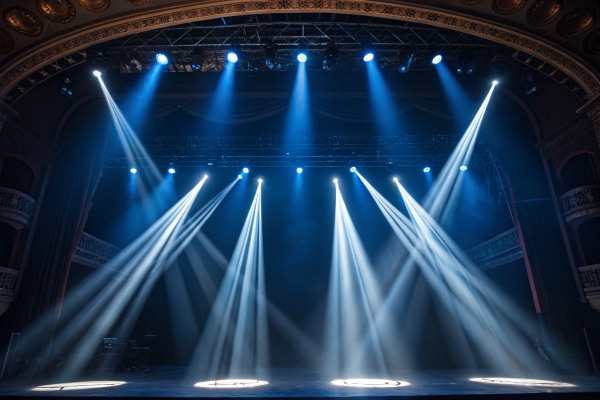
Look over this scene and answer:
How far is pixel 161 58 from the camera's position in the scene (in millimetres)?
6754

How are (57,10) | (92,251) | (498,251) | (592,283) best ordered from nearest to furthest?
(57,10)
(592,283)
(92,251)
(498,251)

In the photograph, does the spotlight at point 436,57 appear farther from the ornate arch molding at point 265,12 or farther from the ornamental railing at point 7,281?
the ornamental railing at point 7,281

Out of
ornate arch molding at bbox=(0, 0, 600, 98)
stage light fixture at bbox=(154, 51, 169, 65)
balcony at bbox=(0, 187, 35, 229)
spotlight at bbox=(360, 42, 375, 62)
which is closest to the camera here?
ornate arch molding at bbox=(0, 0, 600, 98)

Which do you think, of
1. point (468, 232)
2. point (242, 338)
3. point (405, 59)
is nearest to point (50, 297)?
point (242, 338)

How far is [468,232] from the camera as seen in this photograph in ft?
41.0

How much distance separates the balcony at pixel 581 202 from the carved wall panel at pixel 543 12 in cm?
362

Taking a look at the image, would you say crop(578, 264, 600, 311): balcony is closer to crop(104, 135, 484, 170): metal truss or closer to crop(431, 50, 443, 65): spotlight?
crop(104, 135, 484, 170): metal truss

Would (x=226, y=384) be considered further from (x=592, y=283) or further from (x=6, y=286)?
(x=592, y=283)

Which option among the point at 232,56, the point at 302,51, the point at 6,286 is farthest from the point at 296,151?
the point at 6,286

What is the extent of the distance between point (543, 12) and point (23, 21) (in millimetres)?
8762

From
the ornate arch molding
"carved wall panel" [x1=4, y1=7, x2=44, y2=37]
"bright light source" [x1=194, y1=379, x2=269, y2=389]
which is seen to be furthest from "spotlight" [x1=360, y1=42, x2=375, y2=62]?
"bright light source" [x1=194, y1=379, x2=269, y2=389]

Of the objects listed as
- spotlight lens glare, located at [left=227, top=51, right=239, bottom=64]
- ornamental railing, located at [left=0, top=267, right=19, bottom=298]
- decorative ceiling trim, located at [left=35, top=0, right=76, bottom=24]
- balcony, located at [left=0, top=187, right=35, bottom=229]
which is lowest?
ornamental railing, located at [left=0, top=267, right=19, bottom=298]

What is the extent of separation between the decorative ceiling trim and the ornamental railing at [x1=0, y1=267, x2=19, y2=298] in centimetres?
490

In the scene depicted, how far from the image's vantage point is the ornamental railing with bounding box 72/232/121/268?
31.7ft
